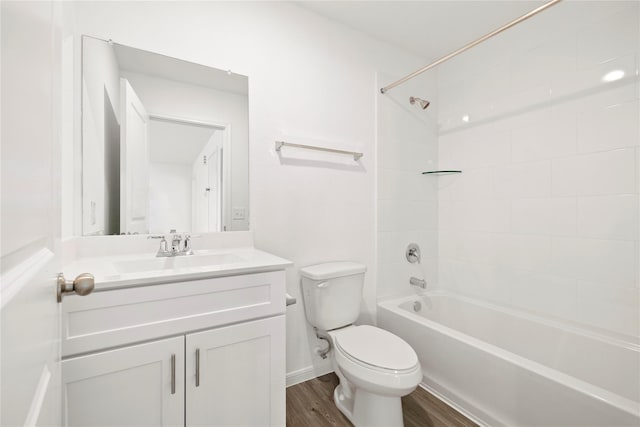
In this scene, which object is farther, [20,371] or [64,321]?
[64,321]

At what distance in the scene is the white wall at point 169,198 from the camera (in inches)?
59.9

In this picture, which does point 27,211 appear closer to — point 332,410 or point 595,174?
point 332,410

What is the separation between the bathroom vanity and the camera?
92 centimetres

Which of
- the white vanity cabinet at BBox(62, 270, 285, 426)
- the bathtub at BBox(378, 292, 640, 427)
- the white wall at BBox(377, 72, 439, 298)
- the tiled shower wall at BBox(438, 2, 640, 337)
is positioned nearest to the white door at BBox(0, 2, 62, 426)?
the white vanity cabinet at BBox(62, 270, 285, 426)

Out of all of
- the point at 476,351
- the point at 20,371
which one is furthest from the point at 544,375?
the point at 20,371

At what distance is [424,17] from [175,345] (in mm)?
2290

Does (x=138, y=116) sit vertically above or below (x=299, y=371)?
above

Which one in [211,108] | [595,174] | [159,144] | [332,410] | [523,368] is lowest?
[332,410]

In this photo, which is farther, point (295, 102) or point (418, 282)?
point (418, 282)

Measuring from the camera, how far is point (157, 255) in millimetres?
1406

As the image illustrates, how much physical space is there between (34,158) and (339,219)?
5.67ft

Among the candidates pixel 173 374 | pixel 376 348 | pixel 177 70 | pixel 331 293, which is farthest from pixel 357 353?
pixel 177 70

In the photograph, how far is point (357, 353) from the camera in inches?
54.4

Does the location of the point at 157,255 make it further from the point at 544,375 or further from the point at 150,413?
the point at 544,375
